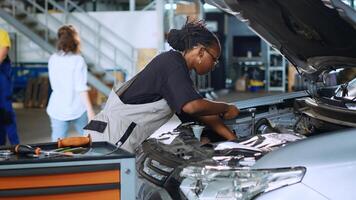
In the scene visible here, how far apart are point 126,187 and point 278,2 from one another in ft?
4.44

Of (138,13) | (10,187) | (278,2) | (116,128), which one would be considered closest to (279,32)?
(278,2)

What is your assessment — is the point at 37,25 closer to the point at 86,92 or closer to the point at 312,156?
the point at 86,92

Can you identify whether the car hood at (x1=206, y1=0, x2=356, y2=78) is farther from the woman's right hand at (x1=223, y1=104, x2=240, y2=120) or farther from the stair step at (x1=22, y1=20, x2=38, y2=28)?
the stair step at (x1=22, y1=20, x2=38, y2=28)

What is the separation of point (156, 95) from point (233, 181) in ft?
2.74

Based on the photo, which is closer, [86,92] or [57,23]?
[86,92]

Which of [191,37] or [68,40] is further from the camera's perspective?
[68,40]

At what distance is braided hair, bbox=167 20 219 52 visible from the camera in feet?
A: 8.65

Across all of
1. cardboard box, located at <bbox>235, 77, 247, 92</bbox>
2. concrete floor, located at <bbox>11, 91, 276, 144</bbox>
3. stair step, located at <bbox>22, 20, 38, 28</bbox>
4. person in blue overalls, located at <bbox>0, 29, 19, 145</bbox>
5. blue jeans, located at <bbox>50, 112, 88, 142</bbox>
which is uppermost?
stair step, located at <bbox>22, 20, 38, 28</bbox>

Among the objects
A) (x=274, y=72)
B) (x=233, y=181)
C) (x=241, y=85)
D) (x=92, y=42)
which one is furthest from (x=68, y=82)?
(x=274, y=72)

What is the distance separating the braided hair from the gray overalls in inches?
12.4

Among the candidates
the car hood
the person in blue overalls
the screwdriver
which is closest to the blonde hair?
the person in blue overalls

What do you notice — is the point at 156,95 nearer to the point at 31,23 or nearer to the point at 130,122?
the point at 130,122

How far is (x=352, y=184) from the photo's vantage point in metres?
1.79

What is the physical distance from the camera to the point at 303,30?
9.73ft
